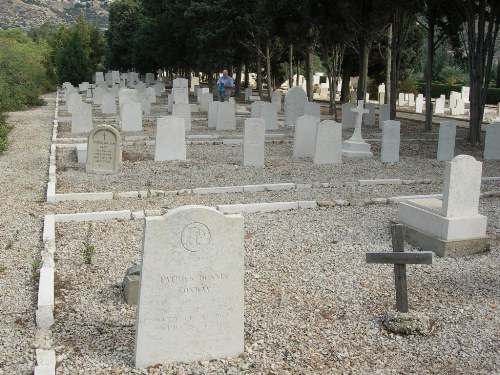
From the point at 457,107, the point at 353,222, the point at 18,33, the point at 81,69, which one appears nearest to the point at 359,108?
the point at 353,222

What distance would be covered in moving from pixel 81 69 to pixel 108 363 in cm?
4665

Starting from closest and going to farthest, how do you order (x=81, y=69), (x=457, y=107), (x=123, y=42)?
1. (x=457, y=107)
2. (x=81, y=69)
3. (x=123, y=42)

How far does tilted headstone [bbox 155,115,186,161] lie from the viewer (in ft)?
42.9

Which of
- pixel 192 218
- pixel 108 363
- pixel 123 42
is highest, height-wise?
pixel 123 42

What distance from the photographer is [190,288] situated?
4.32 m

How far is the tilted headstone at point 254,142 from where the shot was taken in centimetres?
1279

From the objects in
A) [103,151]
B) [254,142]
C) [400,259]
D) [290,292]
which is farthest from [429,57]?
[400,259]

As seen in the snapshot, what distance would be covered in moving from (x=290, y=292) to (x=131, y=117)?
1352 cm

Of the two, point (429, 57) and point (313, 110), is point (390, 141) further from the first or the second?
point (429, 57)

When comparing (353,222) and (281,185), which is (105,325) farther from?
(281,185)

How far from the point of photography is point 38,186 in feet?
34.5

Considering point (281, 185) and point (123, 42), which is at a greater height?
point (123, 42)

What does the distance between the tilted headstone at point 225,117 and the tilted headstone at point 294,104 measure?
2.38m

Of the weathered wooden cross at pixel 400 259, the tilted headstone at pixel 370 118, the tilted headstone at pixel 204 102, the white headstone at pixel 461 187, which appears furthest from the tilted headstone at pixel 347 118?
the weathered wooden cross at pixel 400 259
